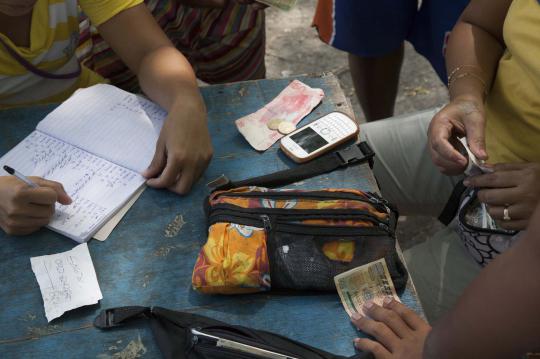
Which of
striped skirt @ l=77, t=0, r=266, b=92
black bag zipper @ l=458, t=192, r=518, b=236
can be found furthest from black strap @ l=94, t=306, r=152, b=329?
striped skirt @ l=77, t=0, r=266, b=92

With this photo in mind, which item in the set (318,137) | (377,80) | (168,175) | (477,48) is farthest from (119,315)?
(377,80)

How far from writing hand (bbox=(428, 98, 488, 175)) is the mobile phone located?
159 millimetres

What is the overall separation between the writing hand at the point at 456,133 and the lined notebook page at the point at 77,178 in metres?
0.56

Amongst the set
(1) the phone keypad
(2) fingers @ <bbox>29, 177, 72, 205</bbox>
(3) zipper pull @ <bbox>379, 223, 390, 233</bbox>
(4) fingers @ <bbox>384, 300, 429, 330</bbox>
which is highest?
(2) fingers @ <bbox>29, 177, 72, 205</bbox>

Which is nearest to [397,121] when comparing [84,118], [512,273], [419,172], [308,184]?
[419,172]

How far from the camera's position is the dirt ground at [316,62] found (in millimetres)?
2514

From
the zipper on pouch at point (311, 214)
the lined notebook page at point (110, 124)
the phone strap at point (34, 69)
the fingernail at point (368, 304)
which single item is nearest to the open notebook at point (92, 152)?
the lined notebook page at point (110, 124)

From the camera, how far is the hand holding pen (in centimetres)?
110

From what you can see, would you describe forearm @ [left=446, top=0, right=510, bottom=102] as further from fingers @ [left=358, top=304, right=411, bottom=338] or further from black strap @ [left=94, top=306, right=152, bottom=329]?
black strap @ [left=94, top=306, right=152, bottom=329]

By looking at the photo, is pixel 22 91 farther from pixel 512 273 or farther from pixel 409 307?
pixel 512 273

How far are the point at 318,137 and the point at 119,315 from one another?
0.51m

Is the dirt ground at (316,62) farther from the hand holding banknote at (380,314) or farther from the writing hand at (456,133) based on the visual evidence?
the hand holding banknote at (380,314)

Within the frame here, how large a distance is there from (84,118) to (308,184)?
19.3 inches

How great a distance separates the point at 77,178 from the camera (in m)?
1.21
